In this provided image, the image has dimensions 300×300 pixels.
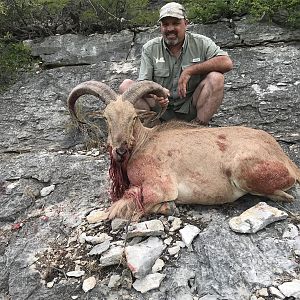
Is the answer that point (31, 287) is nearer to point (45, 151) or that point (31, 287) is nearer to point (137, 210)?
point (137, 210)

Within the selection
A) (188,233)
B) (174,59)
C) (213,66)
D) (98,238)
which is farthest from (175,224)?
(174,59)

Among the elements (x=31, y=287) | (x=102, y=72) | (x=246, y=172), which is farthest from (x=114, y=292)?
(x=102, y=72)

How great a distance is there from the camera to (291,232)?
195 inches

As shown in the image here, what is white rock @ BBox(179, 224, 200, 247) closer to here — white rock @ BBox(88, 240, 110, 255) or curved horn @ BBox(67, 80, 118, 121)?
white rock @ BBox(88, 240, 110, 255)

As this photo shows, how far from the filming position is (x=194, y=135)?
5883mm

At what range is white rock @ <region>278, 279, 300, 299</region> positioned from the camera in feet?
13.7

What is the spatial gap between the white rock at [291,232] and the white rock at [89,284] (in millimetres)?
1981

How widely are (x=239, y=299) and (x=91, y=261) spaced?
1539mm

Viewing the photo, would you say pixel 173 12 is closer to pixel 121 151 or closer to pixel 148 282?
pixel 121 151

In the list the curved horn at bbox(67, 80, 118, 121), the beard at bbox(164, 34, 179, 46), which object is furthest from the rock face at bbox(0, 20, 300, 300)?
the beard at bbox(164, 34, 179, 46)

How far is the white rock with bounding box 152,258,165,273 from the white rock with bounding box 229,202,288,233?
33.5 inches

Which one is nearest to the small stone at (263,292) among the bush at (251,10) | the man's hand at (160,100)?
the man's hand at (160,100)

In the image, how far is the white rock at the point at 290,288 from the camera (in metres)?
4.16

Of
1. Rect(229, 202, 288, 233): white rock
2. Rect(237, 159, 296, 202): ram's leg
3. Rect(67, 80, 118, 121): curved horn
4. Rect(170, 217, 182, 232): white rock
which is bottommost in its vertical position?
Rect(170, 217, 182, 232): white rock
